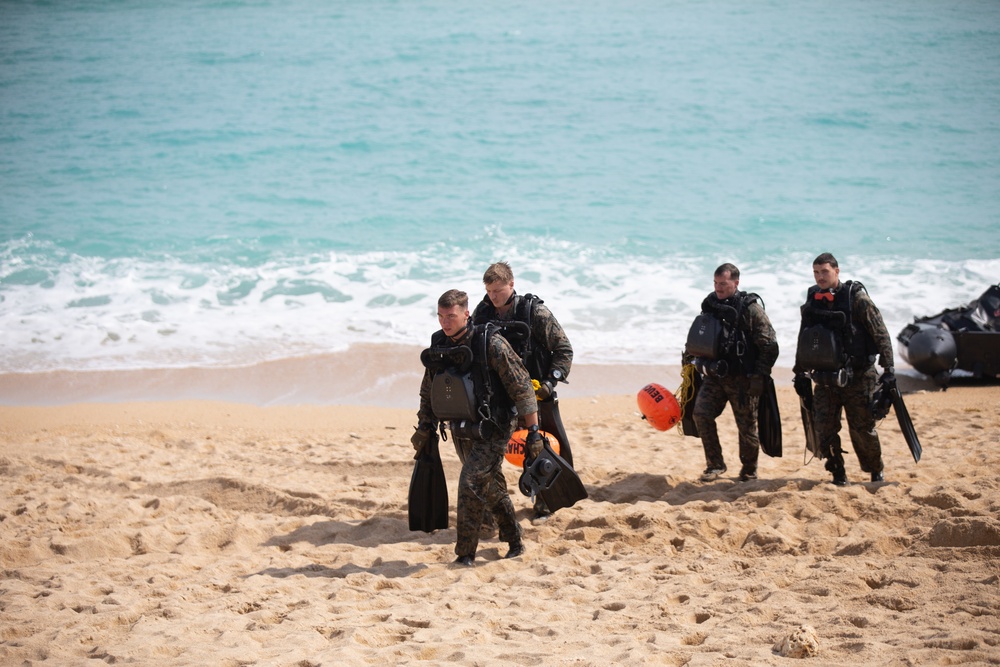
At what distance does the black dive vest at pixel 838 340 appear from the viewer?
22.8 ft

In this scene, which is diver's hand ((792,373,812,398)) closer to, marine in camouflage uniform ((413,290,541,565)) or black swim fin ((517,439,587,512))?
black swim fin ((517,439,587,512))

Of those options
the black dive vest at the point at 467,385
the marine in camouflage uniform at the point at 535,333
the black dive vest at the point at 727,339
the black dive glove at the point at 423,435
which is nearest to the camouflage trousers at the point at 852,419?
the black dive vest at the point at 727,339

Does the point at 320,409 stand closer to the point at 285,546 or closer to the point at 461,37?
the point at 285,546

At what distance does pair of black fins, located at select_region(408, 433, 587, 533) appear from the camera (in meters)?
6.26

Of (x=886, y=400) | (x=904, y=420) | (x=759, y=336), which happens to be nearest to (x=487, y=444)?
(x=759, y=336)

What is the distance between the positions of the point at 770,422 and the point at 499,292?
2.59 m

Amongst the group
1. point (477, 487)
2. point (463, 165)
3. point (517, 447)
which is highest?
point (463, 165)

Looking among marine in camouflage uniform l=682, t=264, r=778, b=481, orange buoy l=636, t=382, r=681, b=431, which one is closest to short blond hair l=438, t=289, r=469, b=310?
orange buoy l=636, t=382, r=681, b=431

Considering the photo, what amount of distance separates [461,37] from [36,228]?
60.5 ft

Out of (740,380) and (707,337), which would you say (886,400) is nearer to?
(740,380)

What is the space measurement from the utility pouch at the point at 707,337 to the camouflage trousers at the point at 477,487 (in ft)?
7.09

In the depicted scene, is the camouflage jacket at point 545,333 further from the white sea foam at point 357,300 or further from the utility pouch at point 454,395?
the white sea foam at point 357,300

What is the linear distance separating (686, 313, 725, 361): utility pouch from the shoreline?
3707 millimetres

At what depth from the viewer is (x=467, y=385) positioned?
5801 millimetres
